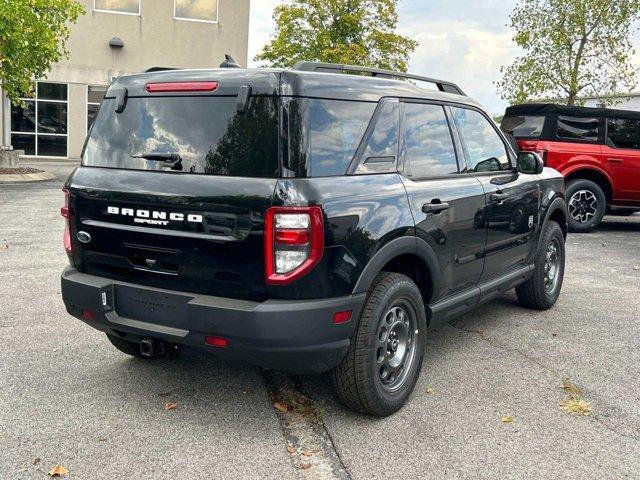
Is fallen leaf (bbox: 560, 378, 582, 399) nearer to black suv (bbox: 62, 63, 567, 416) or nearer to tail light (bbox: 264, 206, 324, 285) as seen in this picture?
black suv (bbox: 62, 63, 567, 416)

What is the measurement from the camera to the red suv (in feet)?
34.8

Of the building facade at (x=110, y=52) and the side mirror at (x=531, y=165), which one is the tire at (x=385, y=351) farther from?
the building facade at (x=110, y=52)

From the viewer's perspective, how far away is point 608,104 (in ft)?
59.9

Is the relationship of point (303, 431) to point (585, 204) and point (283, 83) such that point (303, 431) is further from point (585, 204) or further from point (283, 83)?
point (585, 204)

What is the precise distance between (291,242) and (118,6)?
24.2m

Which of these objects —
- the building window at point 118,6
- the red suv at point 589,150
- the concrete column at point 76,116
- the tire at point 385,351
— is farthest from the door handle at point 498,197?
the building window at point 118,6

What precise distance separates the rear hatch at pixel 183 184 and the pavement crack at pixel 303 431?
824mm

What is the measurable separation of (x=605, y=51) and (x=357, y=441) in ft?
56.3

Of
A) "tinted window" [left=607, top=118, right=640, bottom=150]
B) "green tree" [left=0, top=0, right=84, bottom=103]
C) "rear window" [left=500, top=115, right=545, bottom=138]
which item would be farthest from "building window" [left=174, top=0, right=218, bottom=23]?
"tinted window" [left=607, top=118, right=640, bottom=150]

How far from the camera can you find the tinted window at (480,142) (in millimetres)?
4520

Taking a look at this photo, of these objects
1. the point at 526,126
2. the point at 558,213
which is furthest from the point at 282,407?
the point at 526,126

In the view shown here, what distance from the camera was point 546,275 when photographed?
584 cm

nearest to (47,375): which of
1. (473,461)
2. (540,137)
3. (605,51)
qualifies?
(473,461)

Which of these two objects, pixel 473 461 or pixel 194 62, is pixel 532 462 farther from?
pixel 194 62
